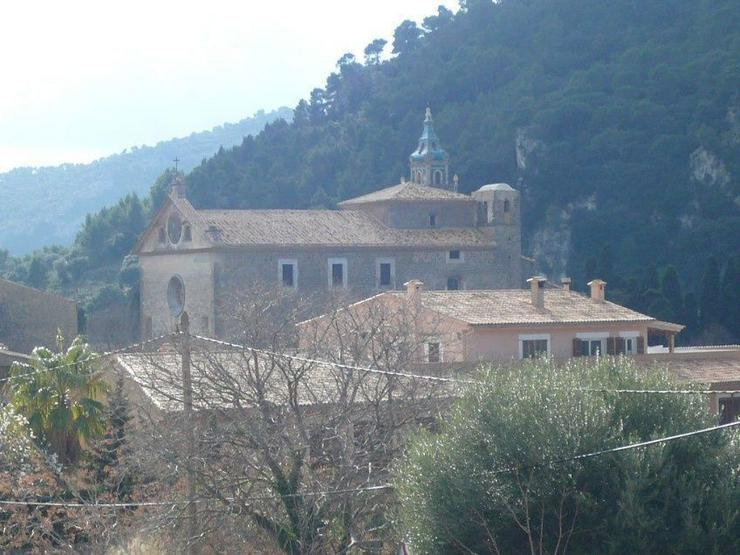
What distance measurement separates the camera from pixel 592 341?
3459cm

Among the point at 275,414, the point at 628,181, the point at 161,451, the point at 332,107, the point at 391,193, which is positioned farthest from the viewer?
the point at 332,107

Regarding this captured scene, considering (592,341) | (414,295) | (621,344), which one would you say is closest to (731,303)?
(621,344)

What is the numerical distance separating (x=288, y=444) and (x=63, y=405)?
652cm

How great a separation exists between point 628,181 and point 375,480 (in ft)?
179

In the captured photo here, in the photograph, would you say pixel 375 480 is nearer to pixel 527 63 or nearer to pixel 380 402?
pixel 380 402

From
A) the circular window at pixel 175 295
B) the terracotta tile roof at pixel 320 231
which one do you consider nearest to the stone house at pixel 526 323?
the terracotta tile roof at pixel 320 231

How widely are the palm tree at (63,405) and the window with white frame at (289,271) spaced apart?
24079 mm

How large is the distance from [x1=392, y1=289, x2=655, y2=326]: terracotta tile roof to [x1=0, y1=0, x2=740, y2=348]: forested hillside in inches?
586

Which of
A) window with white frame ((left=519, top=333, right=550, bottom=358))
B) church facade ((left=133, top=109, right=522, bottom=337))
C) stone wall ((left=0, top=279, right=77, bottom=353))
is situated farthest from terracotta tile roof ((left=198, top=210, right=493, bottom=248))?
window with white frame ((left=519, top=333, right=550, bottom=358))

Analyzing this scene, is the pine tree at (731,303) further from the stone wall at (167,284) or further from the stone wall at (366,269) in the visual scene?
the stone wall at (167,284)

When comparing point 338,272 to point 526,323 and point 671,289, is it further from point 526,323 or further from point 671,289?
point 526,323

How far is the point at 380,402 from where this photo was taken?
741 inches

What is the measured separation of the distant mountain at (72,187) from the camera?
135250 millimetres

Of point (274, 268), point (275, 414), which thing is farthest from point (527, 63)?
point (275, 414)
